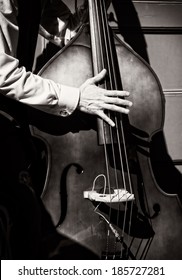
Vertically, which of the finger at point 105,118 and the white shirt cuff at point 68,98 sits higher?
the white shirt cuff at point 68,98

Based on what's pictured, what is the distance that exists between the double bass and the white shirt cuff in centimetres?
4

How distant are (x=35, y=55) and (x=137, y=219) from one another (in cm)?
81

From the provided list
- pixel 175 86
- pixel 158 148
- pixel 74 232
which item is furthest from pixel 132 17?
pixel 74 232

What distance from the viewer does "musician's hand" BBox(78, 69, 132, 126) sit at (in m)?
0.99

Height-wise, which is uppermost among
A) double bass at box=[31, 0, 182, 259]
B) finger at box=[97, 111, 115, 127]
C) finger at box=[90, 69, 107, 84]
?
finger at box=[90, 69, 107, 84]

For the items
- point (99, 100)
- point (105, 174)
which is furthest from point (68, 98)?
point (105, 174)

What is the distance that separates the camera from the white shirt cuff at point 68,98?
0.99m

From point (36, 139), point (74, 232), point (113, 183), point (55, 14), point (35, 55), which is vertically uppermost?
point (55, 14)

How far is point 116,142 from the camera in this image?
100cm

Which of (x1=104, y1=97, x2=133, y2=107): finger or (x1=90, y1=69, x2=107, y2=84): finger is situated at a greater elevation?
(x1=90, y1=69, x2=107, y2=84): finger

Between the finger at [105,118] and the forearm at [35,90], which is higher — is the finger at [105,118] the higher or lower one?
the lower one

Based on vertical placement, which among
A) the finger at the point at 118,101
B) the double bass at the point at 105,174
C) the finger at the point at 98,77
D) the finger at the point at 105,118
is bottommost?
the double bass at the point at 105,174

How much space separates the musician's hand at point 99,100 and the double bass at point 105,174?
3 centimetres

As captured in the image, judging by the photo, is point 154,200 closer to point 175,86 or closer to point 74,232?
point 74,232
